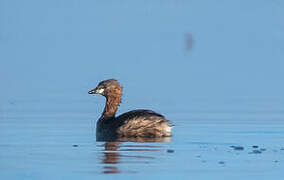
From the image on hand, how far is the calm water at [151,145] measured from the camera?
12750 mm

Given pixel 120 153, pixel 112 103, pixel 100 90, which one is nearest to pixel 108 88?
pixel 100 90

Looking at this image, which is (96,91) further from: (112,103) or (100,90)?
(112,103)

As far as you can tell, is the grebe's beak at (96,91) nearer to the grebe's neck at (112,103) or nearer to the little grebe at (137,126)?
the grebe's neck at (112,103)

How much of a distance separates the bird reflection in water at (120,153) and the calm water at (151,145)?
0.01m

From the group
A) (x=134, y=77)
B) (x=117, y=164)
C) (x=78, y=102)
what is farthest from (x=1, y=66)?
(x=117, y=164)

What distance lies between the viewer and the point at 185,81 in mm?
25031

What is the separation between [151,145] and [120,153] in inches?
47.5

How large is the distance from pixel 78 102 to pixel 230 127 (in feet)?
15.7

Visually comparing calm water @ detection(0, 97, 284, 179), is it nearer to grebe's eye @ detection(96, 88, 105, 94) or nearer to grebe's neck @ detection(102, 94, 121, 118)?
grebe's neck @ detection(102, 94, 121, 118)

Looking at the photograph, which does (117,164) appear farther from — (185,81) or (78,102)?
(185,81)

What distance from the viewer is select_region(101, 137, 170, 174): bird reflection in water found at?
1315 cm

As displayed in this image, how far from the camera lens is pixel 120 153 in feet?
47.7

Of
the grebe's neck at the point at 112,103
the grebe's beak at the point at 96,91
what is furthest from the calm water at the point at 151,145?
the grebe's beak at the point at 96,91

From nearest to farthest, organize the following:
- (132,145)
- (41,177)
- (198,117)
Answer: (41,177) → (132,145) → (198,117)
